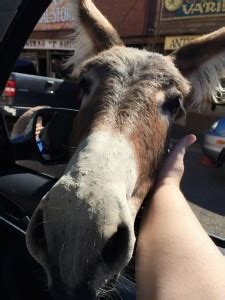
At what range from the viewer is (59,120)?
353cm

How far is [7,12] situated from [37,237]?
135 centimetres

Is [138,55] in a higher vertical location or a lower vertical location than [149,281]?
higher

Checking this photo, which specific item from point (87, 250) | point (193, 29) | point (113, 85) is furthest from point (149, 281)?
point (193, 29)

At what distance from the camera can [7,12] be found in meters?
2.37

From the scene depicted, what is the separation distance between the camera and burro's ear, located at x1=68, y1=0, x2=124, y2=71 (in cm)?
329

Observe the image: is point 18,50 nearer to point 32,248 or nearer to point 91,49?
point 91,49

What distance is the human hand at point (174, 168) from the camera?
214cm

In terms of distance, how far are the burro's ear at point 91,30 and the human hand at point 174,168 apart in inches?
52.2

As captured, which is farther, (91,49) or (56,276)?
(91,49)

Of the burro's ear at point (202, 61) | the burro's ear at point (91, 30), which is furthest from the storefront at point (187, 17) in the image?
the burro's ear at point (202, 61)

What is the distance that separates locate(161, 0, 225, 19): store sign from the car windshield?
13.4 metres

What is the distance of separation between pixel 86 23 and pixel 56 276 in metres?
2.29

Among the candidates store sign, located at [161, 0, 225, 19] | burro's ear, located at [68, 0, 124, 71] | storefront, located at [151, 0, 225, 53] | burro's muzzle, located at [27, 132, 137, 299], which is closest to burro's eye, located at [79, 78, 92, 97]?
burro's ear, located at [68, 0, 124, 71]

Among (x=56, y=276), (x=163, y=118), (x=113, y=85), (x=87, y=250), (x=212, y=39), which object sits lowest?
(x=56, y=276)
